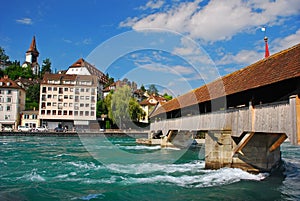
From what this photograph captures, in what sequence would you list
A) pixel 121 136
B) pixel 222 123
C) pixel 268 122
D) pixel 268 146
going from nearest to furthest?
pixel 268 122 < pixel 268 146 < pixel 222 123 < pixel 121 136

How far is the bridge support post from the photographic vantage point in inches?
460

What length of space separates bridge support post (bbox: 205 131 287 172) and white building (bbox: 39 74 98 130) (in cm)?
4108

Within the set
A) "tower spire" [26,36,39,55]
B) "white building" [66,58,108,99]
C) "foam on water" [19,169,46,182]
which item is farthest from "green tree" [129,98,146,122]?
"tower spire" [26,36,39,55]

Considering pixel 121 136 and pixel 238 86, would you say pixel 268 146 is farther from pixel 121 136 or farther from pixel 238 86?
pixel 121 136

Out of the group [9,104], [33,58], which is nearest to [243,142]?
[9,104]

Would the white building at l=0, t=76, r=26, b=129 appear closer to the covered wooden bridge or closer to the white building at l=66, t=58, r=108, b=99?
the white building at l=66, t=58, r=108, b=99

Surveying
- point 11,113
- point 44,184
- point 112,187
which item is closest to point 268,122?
point 112,187

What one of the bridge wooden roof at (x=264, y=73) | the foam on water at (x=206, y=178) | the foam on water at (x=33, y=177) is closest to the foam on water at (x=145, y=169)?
→ the foam on water at (x=206, y=178)

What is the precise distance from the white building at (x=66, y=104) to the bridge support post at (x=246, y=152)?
41.1m

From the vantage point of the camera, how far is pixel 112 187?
9.93m

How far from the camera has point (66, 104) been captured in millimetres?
51344

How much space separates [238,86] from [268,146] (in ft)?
9.76

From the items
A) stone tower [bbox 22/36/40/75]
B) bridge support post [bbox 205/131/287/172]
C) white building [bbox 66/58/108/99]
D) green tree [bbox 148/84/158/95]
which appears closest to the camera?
bridge support post [bbox 205/131/287/172]

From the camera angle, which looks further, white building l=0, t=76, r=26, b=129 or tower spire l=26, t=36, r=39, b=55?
tower spire l=26, t=36, r=39, b=55
